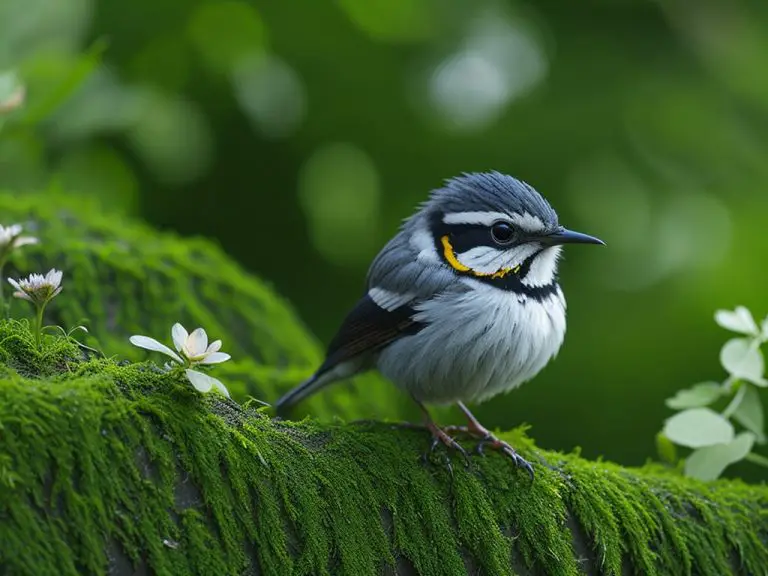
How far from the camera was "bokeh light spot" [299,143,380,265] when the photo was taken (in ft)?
19.9

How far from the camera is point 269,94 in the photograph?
19.7 feet

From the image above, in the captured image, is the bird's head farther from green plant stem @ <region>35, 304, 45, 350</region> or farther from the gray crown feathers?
green plant stem @ <region>35, 304, 45, 350</region>

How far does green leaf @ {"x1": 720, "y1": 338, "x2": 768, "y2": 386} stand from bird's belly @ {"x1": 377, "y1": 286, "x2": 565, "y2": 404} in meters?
0.69

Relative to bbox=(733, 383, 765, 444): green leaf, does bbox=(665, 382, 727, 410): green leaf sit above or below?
above

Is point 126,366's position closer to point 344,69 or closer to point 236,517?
point 236,517

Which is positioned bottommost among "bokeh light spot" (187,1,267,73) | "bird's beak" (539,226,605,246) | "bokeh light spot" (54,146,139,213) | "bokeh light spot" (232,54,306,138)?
"bird's beak" (539,226,605,246)

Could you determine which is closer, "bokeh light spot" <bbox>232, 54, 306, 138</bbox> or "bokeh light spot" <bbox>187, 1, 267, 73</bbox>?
"bokeh light spot" <bbox>187, 1, 267, 73</bbox>

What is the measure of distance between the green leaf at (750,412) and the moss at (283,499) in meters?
0.29

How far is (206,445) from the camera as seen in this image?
8.02 ft

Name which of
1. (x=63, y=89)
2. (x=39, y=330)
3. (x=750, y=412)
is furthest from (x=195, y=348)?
(x=63, y=89)

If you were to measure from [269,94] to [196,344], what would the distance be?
12.5 feet

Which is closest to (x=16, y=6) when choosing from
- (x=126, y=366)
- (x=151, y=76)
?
(x=151, y=76)

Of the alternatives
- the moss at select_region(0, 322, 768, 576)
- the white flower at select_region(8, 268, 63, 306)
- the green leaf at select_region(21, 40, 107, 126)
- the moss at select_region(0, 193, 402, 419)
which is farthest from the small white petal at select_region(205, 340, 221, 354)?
the green leaf at select_region(21, 40, 107, 126)

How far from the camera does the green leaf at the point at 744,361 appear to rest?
12.2 ft
